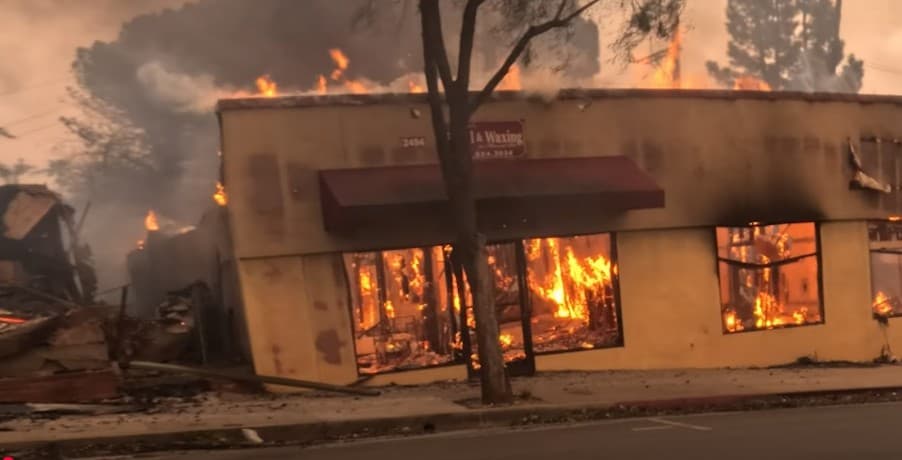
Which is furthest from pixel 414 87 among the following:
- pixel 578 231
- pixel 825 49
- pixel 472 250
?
pixel 825 49

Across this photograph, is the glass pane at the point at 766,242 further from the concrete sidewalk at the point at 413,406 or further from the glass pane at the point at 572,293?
the glass pane at the point at 572,293

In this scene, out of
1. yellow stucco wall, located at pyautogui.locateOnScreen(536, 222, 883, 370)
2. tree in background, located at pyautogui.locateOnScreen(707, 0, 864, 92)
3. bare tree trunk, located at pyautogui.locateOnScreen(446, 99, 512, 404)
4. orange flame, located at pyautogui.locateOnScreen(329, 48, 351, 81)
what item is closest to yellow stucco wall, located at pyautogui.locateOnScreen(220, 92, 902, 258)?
yellow stucco wall, located at pyautogui.locateOnScreen(536, 222, 883, 370)

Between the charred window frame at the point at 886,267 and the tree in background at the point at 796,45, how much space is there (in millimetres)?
9118

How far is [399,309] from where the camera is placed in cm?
1116

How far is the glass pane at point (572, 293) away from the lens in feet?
38.5

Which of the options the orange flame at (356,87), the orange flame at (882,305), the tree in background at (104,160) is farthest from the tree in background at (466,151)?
the tree in background at (104,160)

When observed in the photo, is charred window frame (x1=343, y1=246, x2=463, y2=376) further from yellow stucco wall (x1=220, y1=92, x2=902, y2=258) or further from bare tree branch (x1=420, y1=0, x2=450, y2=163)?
bare tree branch (x1=420, y1=0, x2=450, y2=163)

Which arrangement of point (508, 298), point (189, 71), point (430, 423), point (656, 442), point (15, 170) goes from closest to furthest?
point (656, 442)
point (430, 423)
point (508, 298)
point (189, 71)
point (15, 170)

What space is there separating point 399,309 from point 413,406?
8.26ft

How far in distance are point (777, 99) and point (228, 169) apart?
9.56 m

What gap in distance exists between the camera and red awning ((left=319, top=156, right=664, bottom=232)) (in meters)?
10.2

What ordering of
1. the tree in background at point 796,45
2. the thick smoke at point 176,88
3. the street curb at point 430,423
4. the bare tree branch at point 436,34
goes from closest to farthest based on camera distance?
the street curb at point 430,423
the bare tree branch at point 436,34
the tree in background at point 796,45
the thick smoke at point 176,88

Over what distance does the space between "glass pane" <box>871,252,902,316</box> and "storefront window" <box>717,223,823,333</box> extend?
58.0 inches

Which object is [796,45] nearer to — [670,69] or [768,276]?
[670,69]
